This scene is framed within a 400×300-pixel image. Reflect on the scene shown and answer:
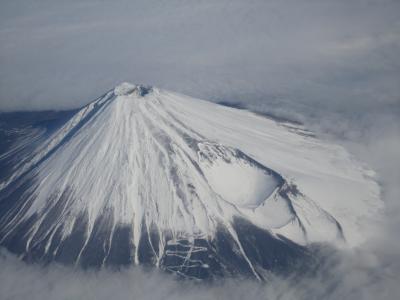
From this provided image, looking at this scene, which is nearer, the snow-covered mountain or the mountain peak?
the snow-covered mountain

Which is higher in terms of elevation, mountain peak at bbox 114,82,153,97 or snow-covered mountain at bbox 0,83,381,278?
mountain peak at bbox 114,82,153,97

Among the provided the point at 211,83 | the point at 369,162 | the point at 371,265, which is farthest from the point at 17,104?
the point at 371,265

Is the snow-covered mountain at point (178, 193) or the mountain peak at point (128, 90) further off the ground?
the mountain peak at point (128, 90)

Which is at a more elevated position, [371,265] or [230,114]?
[230,114]

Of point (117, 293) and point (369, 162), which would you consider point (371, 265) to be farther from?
point (117, 293)

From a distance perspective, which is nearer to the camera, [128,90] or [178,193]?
[178,193]

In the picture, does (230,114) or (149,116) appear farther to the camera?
(230,114)

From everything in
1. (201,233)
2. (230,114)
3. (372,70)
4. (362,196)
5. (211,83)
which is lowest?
(201,233)

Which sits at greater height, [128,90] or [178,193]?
[128,90]
